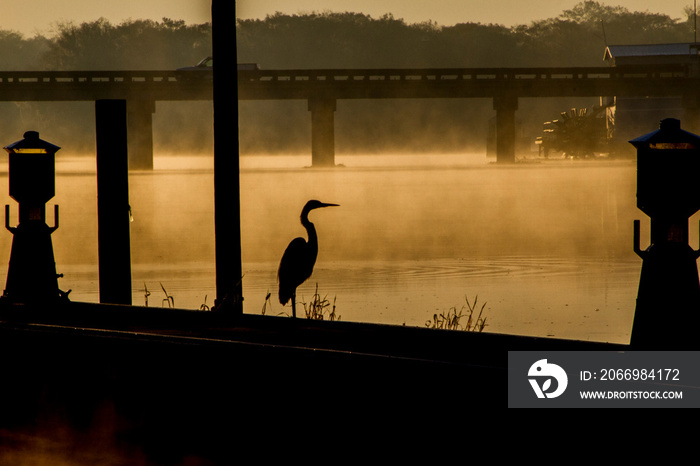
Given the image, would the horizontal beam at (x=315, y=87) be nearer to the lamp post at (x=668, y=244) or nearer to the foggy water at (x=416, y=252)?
the foggy water at (x=416, y=252)

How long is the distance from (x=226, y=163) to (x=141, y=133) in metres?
67.6

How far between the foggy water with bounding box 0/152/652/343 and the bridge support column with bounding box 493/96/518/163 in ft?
103

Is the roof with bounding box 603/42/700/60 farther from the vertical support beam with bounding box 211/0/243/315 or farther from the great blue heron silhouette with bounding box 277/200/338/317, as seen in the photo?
the vertical support beam with bounding box 211/0/243/315

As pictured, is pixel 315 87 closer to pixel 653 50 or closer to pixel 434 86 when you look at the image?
pixel 434 86

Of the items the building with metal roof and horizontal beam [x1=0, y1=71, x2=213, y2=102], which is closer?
the building with metal roof

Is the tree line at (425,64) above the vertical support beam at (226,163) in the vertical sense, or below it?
above

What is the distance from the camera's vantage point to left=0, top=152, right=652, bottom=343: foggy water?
1144 cm

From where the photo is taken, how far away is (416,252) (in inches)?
758

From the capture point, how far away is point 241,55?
199m

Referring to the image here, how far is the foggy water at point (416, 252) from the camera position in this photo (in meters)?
11.4

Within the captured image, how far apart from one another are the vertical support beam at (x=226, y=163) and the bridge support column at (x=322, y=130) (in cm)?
6555

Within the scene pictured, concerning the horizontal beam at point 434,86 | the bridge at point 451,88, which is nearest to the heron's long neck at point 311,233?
the bridge at point 451,88

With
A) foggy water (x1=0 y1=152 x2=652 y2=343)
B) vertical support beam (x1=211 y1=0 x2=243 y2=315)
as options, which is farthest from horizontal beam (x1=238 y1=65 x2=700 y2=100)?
vertical support beam (x1=211 y1=0 x2=243 y2=315)

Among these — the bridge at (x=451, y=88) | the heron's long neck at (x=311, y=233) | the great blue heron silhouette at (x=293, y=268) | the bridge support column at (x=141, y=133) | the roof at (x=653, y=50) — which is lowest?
the great blue heron silhouette at (x=293, y=268)
